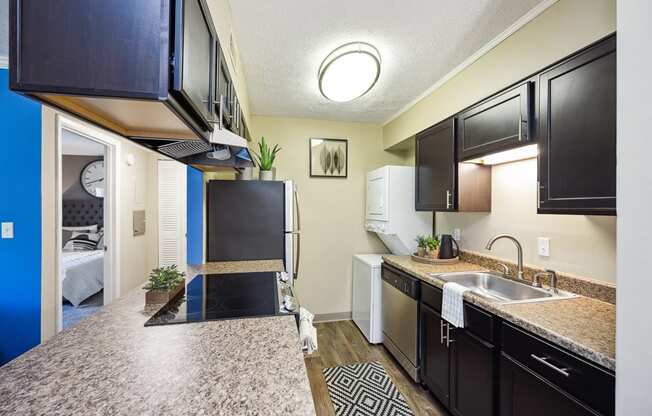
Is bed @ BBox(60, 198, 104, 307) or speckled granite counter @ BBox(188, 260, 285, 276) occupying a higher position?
speckled granite counter @ BBox(188, 260, 285, 276)

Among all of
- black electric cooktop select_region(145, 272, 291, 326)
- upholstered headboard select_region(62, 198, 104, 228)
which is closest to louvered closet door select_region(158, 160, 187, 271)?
upholstered headboard select_region(62, 198, 104, 228)

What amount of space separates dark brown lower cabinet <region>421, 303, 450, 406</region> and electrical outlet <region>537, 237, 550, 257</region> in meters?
0.77

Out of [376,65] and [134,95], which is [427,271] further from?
[134,95]

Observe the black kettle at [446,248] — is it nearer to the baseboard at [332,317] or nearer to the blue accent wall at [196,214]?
the baseboard at [332,317]

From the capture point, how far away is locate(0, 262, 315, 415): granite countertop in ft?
2.15

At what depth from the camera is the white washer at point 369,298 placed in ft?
9.18

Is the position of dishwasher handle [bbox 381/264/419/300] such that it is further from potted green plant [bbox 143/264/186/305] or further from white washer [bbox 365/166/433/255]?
potted green plant [bbox 143/264/186/305]

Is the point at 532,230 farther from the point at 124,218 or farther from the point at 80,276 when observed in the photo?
the point at 80,276

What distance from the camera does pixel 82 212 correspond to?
507 cm

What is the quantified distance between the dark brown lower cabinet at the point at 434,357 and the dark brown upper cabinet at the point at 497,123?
116cm

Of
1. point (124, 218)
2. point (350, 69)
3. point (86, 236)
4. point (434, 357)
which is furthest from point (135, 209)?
point (434, 357)

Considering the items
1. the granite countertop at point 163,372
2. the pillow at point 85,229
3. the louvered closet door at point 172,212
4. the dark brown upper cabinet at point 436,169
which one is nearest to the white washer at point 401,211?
the dark brown upper cabinet at point 436,169

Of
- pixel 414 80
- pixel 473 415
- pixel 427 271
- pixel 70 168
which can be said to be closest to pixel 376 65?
pixel 414 80

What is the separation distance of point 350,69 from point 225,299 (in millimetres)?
1646
